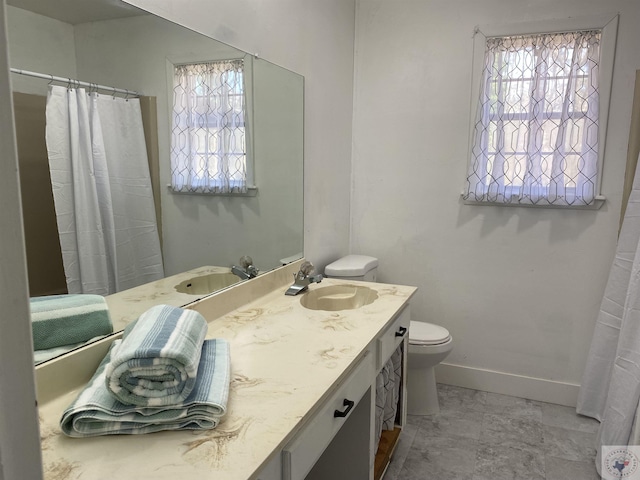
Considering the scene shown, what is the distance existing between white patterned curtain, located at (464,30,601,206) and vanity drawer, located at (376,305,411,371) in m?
1.06

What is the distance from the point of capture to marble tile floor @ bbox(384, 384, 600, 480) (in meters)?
2.15

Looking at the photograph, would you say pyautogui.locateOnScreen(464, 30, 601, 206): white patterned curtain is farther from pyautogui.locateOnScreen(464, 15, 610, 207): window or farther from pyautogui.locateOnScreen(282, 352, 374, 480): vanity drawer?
pyautogui.locateOnScreen(282, 352, 374, 480): vanity drawer

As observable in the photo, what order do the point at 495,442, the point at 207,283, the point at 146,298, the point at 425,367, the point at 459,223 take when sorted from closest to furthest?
the point at 146,298 → the point at 207,283 → the point at 495,442 → the point at 425,367 → the point at 459,223

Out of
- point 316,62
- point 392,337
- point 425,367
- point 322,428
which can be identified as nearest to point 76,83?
point 322,428

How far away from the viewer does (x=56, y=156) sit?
1125 mm

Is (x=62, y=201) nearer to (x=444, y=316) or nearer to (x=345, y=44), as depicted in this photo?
(x=345, y=44)

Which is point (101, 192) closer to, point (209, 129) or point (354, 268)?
point (209, 129)

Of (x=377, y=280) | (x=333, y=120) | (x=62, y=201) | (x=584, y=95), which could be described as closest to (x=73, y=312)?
(x=62, y=201)

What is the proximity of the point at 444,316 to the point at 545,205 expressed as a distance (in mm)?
908

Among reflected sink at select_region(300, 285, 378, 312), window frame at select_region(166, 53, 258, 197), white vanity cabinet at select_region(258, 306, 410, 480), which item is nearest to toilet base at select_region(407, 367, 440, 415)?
white vanity cabinet at select_region(258, 306, 410, 480)

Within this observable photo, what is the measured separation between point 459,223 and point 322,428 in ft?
6.45

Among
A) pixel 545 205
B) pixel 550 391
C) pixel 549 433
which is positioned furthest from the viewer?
pixel 550 391

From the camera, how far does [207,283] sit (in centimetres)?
170

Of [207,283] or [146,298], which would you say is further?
[207,283]
